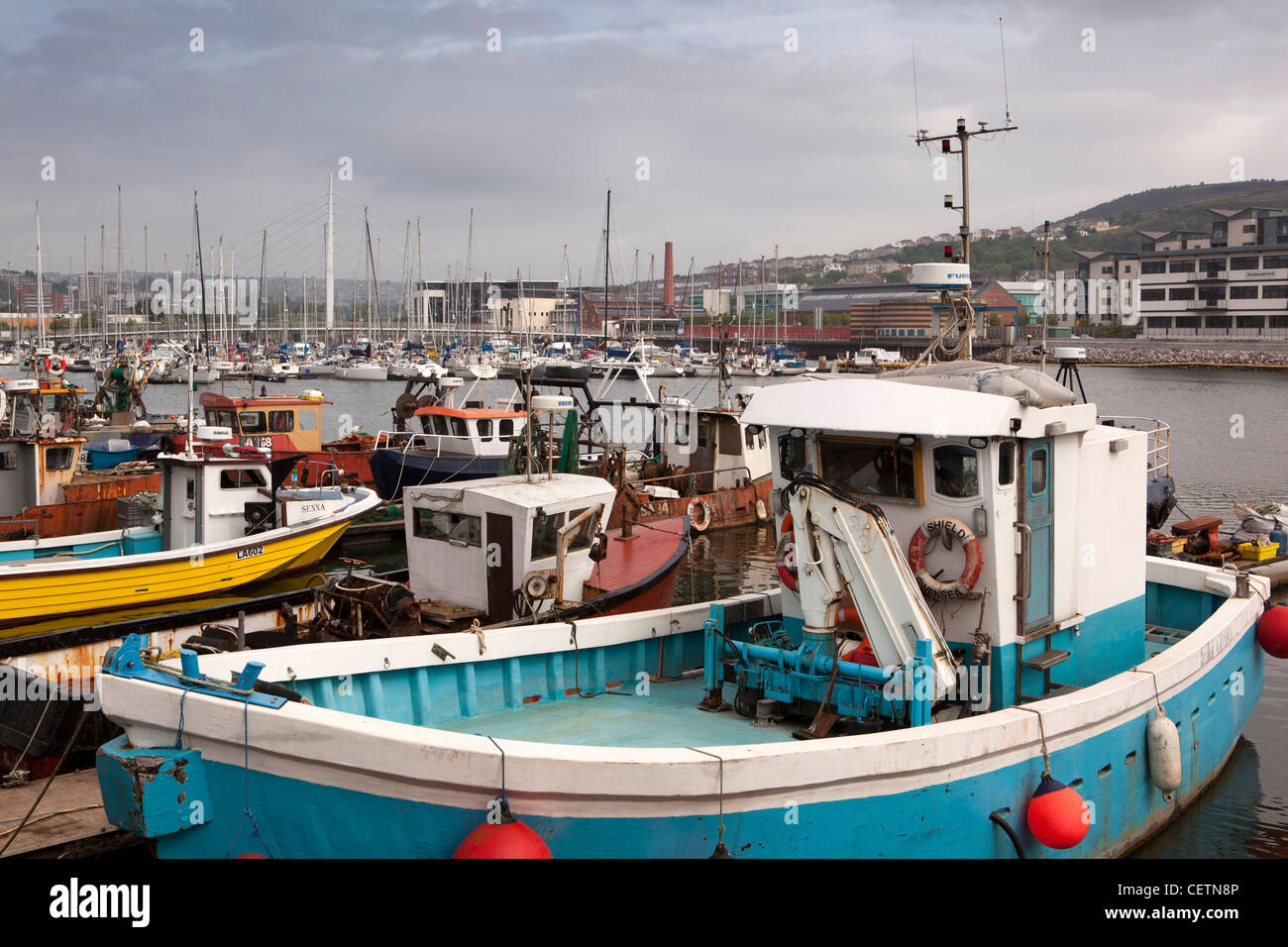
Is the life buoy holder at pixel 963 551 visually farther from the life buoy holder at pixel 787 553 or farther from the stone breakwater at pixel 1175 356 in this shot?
the stone breakwater at pixel 1175 356

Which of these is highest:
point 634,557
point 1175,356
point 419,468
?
point 1175,356

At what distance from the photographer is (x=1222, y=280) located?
344 ft

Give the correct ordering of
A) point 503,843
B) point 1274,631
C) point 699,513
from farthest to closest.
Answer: point 699,513, point 1274,631, point 503,843

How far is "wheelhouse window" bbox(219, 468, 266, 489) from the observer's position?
790 inches

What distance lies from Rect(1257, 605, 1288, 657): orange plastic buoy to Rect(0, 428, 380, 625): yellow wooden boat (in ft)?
53.0

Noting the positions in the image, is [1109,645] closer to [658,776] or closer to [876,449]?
[876,449]

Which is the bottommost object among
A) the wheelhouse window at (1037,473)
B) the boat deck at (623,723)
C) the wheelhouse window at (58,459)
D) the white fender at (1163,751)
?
the white fender at (1163,751)

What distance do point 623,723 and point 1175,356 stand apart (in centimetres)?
10027

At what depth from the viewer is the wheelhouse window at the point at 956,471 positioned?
321 inches

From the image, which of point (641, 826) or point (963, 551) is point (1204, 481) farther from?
point (641, 826)

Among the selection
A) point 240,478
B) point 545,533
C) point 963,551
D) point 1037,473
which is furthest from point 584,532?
point 240,478

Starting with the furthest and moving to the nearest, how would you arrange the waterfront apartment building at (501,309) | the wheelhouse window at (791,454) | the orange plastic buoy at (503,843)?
the waterfront apartment building at (501,309)
the wheelhouse window at (791,454)
the orange plastic buoy at (503,843)

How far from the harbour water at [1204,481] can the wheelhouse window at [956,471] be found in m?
1.26

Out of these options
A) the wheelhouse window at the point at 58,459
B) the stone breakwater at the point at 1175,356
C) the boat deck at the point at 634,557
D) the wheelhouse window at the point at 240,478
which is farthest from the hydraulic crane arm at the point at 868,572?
the stone breakwater at the point at 1175,356
